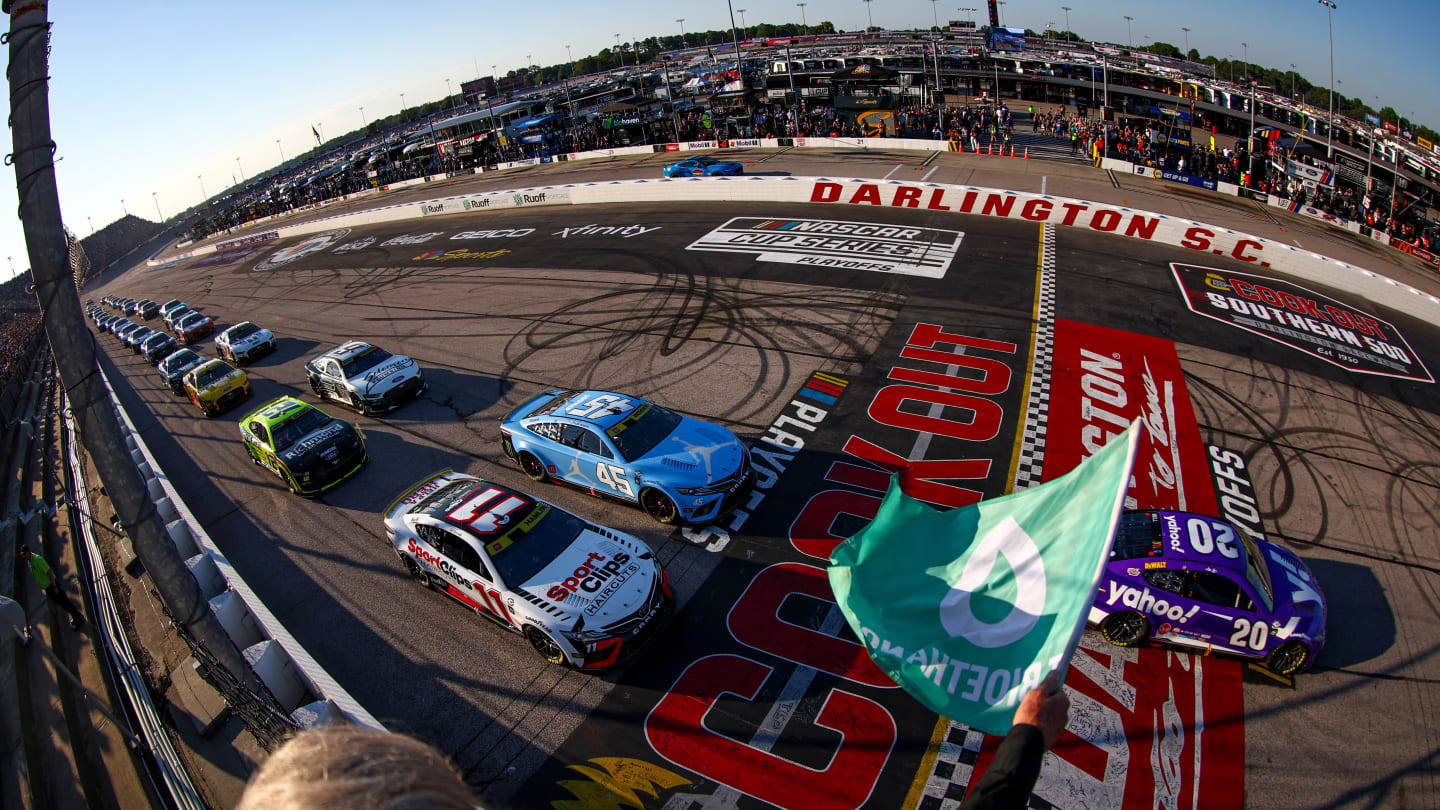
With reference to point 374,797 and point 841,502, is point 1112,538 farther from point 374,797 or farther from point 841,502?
point 841,502

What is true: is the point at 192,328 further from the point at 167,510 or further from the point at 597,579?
the point at 597,579

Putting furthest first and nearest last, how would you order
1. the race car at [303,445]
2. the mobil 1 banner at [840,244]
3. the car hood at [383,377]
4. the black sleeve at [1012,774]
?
1. the mobil 1 banner at [840,244]
2. the car hood at [383,377]
3. the race car at [303,445]
4. the black sleeve at [1012,774]

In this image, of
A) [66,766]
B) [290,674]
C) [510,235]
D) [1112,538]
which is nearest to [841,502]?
[1112,538]

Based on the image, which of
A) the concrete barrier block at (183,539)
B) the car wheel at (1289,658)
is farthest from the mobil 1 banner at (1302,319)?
the concrete barrier block at (183,539)

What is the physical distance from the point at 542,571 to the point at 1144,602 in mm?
7658

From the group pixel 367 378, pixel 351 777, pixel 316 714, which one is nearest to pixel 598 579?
pixel 316 714

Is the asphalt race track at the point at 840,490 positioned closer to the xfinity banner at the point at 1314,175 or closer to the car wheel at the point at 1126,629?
the car wheel at the point at 1126,629

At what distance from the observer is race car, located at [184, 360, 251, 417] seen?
18125mm

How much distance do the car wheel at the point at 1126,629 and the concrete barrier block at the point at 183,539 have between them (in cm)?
1315

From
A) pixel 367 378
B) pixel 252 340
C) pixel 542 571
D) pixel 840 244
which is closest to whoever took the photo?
pixel 542 571

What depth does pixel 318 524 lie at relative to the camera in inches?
500

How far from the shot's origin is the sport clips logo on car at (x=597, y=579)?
869cm

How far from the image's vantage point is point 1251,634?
26.8 ft

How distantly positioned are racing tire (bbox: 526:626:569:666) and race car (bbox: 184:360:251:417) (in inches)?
575
